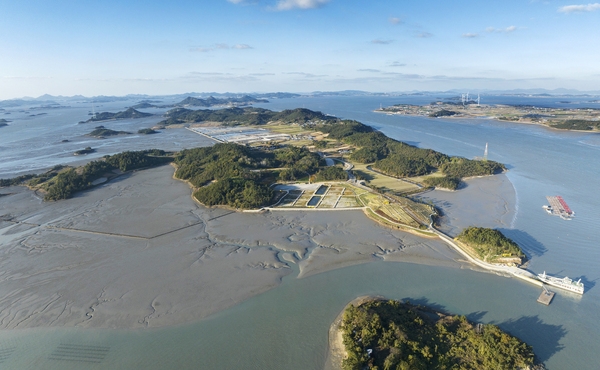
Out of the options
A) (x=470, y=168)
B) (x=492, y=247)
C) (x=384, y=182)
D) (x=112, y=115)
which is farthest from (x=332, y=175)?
(x=112, y=115)

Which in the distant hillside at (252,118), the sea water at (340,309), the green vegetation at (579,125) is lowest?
the sea water at (340,309)

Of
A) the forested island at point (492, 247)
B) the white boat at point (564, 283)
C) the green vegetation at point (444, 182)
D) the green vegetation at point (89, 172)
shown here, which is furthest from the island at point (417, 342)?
the green vegetation at point (89, 172)

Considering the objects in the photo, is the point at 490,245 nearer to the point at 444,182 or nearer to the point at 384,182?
the point at 444,182

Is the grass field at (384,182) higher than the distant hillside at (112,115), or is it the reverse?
the distant hillside at (112,115)

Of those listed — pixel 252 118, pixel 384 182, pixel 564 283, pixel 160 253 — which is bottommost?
pixel 160 253

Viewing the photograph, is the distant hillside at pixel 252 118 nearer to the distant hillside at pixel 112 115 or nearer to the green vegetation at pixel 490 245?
the distant hillside at pixel 112 115

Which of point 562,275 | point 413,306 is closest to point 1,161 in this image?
point 413,306
